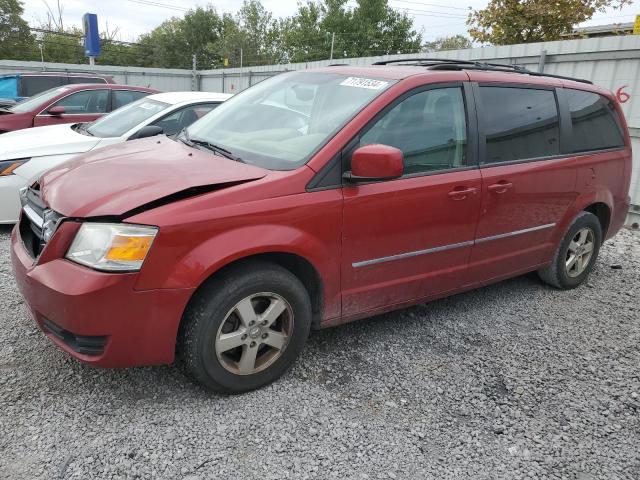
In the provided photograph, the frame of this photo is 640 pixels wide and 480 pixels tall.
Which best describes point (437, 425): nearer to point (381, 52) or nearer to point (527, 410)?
point (527, 410)

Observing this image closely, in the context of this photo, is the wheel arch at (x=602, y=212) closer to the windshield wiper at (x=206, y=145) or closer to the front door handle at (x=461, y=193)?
the front door handle at (x=461, y=193)

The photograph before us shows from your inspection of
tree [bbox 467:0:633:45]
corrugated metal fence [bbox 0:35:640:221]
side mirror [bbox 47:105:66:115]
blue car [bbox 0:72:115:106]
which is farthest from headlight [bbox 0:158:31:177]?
tree [bbox 467:0:633:45]

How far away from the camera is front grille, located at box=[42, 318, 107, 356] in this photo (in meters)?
2.37

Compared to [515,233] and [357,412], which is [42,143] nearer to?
[357,412]

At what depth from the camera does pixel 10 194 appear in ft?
16.2

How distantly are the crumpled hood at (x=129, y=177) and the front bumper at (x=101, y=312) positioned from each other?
20cm

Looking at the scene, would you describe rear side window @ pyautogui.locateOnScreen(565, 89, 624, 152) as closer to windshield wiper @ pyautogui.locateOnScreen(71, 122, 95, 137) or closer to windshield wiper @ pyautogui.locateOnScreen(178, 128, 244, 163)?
windshield wiper @ pyautogui.locateOnScreen(178, 128, 244, 163)

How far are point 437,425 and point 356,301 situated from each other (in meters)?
0.83

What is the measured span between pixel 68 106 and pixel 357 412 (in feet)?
23.4

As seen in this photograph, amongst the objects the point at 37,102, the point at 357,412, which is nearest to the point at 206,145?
the point at 357,412

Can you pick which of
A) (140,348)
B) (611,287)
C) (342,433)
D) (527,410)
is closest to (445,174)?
(527,410)

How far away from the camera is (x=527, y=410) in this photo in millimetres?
2814

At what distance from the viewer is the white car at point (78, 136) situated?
16.2 feet

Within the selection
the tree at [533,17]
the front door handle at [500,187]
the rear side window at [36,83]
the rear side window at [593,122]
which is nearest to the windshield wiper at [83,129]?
the front door handle at [500,187]
